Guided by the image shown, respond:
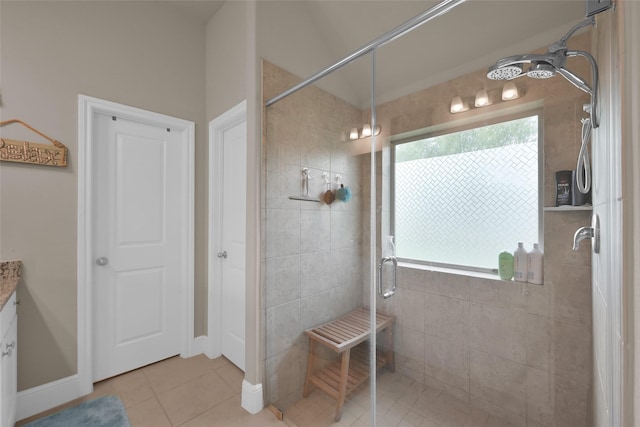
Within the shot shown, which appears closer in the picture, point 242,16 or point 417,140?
point 417,140

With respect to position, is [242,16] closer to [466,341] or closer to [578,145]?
[578,145]

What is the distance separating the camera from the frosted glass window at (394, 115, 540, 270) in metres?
1.28

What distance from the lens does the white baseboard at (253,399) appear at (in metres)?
1.68

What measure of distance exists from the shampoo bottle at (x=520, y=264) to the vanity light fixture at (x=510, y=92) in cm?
71

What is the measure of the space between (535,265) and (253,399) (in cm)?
175

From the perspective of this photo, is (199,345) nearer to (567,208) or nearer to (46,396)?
(46,396)

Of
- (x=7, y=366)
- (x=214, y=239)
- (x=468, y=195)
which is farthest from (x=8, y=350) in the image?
(x=468, y=195)

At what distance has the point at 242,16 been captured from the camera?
6.71 ft

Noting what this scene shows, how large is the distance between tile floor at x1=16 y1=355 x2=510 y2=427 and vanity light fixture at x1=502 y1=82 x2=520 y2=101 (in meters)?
1.54

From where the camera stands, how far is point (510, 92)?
51.1 inches

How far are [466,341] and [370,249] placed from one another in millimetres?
692

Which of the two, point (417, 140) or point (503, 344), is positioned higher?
point (417, 140)

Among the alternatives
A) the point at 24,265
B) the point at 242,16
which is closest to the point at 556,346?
the point at 242,16

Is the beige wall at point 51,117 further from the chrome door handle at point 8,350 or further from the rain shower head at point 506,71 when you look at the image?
the rain shower head at point 506,71
